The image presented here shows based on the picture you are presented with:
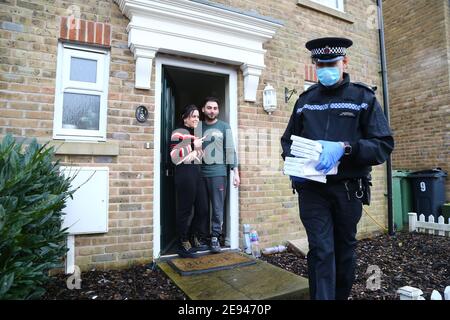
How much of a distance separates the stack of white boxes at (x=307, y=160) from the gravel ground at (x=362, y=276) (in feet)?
4.85

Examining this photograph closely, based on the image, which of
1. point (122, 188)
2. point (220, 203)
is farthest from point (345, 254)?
point (122, 188)

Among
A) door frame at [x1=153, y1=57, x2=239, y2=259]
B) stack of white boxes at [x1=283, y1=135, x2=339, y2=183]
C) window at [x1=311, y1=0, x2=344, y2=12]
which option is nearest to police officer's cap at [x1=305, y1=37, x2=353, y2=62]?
stack of white boxes at [x1=283, y1=135, x2=339, y2=183]

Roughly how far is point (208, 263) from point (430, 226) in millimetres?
4638

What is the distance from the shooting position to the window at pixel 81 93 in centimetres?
329

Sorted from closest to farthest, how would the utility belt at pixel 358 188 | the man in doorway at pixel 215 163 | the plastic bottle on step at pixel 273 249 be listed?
1. the utility belt at pixel 358 188
2. the man in doorway at pixel 215 163
3. the plastic bottle on step at pixel 273 249

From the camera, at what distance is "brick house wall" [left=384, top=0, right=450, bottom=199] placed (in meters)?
6.71

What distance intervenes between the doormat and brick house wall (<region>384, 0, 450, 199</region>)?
18.6ft

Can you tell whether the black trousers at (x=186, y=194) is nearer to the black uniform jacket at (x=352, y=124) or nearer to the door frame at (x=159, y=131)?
the door frame at (x=159, y=131)

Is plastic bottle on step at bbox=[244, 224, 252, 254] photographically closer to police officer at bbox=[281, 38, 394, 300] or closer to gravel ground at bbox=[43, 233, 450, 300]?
gravel ground at bbox=[43, 233, 450, 300]

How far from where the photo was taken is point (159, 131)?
12.1 feet

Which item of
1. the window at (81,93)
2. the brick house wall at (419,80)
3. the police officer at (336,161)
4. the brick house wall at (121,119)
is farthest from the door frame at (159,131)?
the brick house wall at (419,80)

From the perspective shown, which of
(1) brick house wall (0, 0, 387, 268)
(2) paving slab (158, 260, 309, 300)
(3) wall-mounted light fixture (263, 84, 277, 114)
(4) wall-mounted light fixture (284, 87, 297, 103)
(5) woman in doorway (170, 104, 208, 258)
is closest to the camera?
(2) paving slab (158, 260, 309, 300)

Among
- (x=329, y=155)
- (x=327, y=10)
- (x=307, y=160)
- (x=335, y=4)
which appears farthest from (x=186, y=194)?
(x=335, y=4)

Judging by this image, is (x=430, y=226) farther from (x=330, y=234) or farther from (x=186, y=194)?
(x=186, y=194)
